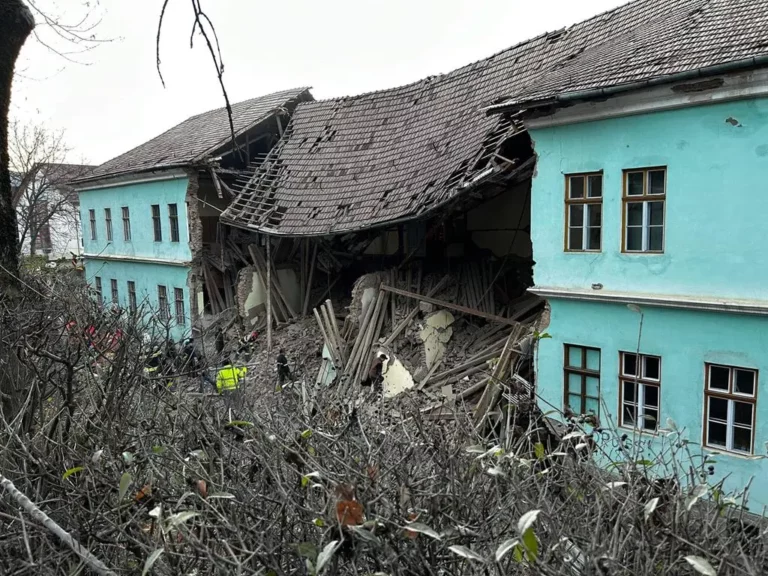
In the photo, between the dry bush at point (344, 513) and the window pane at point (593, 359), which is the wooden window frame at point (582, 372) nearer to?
the window pane at point (593, 359)

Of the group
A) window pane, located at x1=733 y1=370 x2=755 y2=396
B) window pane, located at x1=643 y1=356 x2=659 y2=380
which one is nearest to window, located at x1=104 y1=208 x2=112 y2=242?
window pane, located at x1=643 y1=356 x2=659 y2=380

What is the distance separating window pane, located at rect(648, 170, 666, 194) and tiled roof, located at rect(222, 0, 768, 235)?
146 cm

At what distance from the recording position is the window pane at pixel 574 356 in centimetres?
998

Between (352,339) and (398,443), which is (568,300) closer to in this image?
(352,339)

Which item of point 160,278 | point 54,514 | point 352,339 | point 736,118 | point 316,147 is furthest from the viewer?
point 160,278

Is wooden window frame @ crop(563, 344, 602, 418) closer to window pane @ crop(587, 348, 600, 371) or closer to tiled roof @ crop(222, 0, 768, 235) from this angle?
window pane @ crop(587, 348, 600, 371)

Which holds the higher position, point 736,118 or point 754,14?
point 754,14

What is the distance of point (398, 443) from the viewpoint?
3873mm

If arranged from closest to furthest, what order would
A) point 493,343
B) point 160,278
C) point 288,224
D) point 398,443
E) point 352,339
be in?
point 398,443
point 493,343
point 352,339
point 288,224
point 160,278

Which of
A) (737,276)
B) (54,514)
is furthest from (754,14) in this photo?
(54,514)

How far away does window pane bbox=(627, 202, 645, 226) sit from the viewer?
914 centimetres

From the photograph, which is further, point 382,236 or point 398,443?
point 382,236

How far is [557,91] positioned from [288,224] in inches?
327

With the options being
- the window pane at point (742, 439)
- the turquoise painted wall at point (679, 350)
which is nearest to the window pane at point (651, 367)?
the turquoise painted wall at point (679, 350)
